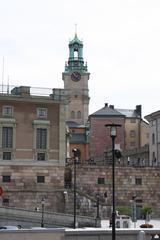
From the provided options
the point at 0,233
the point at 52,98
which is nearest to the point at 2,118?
the point at 52,98

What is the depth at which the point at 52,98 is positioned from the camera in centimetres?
5684

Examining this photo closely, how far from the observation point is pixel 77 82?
14538cm

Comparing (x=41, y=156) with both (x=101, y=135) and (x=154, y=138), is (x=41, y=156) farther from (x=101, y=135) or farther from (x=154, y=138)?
(x=101, y=135)

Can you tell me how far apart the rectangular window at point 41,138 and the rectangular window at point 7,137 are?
8.23 ft

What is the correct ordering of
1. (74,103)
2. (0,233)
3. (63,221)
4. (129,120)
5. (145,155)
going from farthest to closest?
(74,103)
(129,120)
(145,155)
(63,221)
(0,233)

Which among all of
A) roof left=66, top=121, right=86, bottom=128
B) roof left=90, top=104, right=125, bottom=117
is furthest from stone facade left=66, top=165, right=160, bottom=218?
roof left=66, top=121, right=86, bottom=128

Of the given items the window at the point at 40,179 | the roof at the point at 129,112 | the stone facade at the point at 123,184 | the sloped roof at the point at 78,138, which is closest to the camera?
the window at the point at 40,179

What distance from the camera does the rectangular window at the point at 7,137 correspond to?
2153 inches

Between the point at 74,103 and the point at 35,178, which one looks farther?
the point at 74,103

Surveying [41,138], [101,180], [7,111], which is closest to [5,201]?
[41,138]

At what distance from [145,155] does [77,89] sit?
5882 centimetres

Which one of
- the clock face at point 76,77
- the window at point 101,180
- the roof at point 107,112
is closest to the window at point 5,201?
the window at point 101,180

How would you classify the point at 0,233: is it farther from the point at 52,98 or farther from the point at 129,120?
the point at 129,120

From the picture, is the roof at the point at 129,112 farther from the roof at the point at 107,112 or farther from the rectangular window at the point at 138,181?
the rectangular window at the point at 138,181
